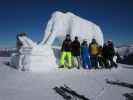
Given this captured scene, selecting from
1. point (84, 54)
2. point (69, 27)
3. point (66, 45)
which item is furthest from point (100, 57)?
point (69, 27)

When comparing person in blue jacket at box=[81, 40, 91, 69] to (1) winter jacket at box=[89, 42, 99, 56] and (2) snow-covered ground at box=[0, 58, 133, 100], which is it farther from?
(2) snow-covered ground at box=[0, 58, 133, 100]

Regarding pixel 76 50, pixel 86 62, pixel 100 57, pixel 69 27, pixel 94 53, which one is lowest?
pixel 86 62

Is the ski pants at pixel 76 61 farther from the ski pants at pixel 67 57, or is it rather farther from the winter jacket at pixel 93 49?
the winter jacket at pixel 93 49

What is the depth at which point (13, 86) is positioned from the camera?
27.7 ft

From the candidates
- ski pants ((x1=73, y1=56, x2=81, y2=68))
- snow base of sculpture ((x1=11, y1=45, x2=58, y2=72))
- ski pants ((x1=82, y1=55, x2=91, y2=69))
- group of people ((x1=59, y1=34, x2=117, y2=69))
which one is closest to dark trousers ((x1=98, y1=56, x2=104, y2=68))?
group of people ((x1=59, y1=34, x2=117, y2=69))

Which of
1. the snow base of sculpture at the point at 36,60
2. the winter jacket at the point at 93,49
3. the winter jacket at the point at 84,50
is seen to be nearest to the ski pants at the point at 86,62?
the winter jacket at the point at 84,50

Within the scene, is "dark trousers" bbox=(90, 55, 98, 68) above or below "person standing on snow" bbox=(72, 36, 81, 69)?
below

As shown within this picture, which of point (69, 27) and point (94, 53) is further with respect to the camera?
point (69, 27)

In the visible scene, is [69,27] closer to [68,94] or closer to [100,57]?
[100,57]

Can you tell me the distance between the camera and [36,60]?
1245 cm

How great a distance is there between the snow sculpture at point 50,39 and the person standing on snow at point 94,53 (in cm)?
226

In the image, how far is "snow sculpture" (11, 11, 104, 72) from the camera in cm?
1259

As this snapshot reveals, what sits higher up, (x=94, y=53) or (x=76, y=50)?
(x=76, y=50)

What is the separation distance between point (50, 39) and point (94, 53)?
4.68 m
